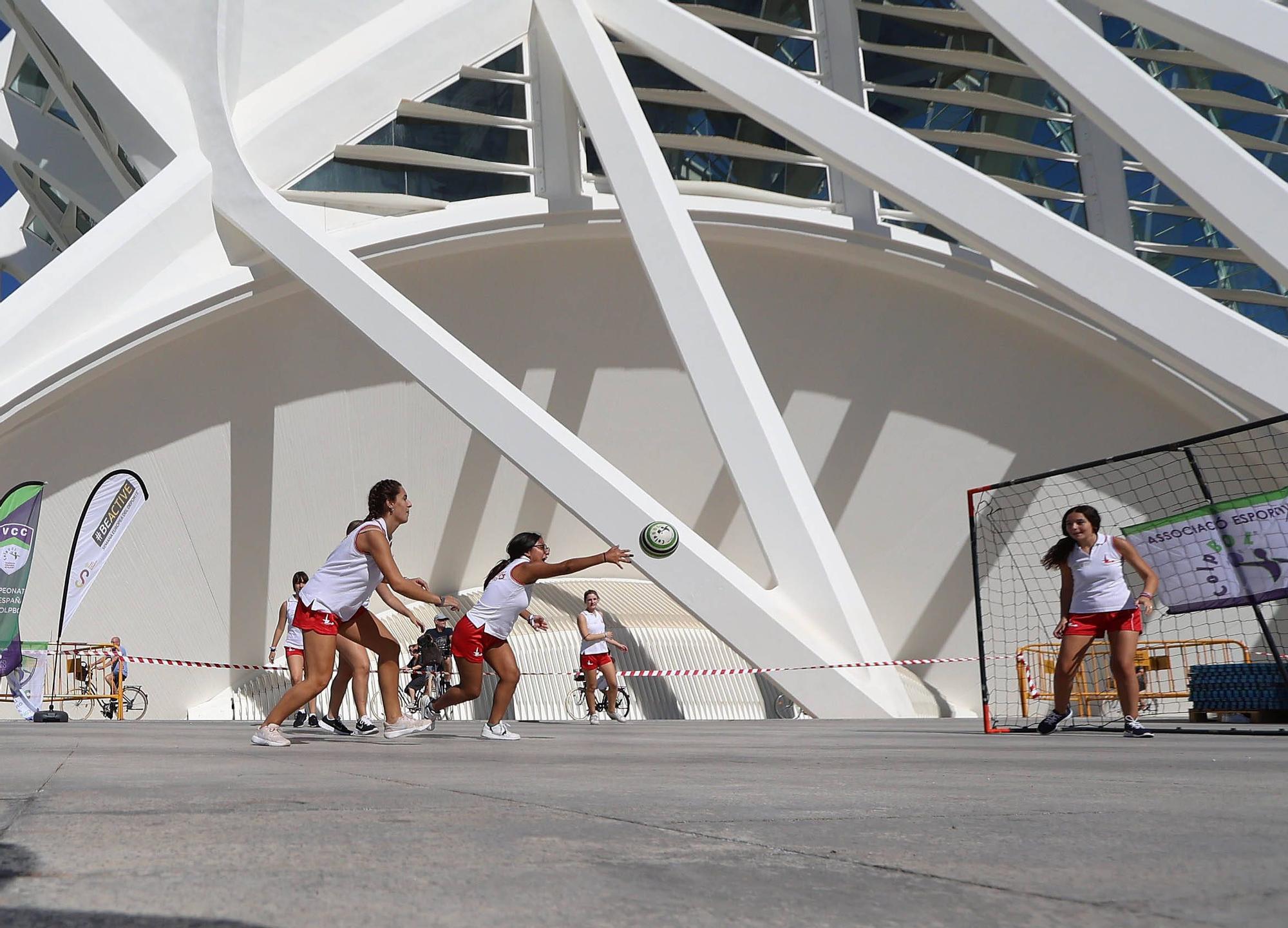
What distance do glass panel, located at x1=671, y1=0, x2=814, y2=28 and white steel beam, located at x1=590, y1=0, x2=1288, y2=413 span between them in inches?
171

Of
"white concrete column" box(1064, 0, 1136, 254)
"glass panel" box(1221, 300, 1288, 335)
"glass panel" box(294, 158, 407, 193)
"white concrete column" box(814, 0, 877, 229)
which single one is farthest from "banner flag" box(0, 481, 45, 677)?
"glass panel" box(1221, 300, 1288, 335)

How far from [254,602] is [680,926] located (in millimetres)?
19021

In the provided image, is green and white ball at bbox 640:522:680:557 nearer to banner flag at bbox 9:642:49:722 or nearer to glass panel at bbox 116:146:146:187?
banner flag at bbox 9:642:49:722

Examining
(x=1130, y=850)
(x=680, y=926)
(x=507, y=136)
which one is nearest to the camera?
(x=680, y=926)

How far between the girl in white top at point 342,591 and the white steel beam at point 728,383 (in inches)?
242

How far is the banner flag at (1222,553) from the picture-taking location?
9.88m

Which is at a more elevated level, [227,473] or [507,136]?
[507,136]

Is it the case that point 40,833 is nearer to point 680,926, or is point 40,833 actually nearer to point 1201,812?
point 680,926

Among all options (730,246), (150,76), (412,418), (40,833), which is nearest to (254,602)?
(412,418)

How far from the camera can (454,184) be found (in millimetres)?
19984

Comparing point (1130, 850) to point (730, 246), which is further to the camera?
point (730, 246)

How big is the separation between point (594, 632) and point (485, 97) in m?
9.72

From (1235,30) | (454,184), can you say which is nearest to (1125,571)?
(1235,30)

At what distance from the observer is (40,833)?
274 centimetres
